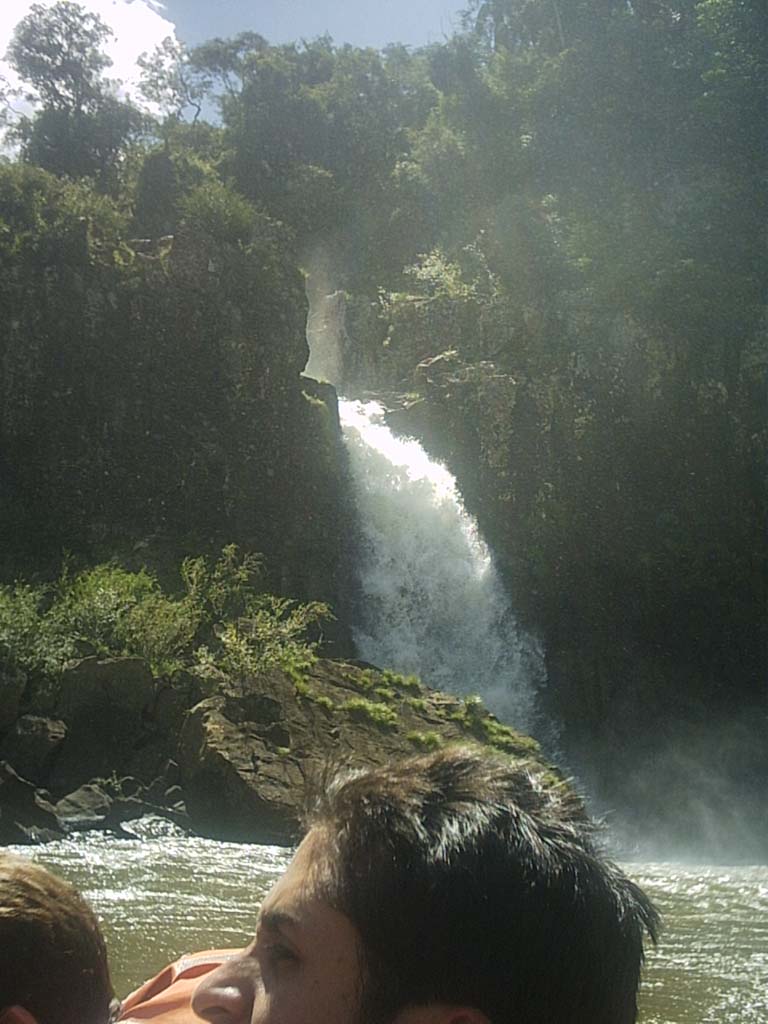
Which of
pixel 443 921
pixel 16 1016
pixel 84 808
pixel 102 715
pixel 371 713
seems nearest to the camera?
pixel 443 921

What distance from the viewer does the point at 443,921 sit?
115cm

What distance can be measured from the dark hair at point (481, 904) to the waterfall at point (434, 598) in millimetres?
19520

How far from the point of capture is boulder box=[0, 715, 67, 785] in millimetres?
13172

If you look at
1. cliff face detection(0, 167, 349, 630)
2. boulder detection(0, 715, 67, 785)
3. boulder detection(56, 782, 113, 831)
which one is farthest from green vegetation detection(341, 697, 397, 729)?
cliff face detection(0, 167, 349, 630)

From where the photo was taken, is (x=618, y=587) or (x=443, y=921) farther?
(x=618, y=587)

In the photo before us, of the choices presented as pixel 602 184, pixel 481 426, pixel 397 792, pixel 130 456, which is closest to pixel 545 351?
pixel 481 426

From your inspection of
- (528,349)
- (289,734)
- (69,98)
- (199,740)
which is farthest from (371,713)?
Result: (69,98)

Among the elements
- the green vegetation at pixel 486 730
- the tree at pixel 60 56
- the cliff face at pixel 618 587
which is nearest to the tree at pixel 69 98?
the tree at pixel 60 56

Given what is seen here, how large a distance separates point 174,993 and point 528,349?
28342 mm

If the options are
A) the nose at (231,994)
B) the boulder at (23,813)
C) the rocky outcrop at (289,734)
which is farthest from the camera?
the rocky outcrop at (289,734)

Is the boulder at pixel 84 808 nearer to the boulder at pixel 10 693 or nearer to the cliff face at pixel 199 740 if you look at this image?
the cliff face at pixel 199 740

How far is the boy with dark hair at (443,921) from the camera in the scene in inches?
45.2

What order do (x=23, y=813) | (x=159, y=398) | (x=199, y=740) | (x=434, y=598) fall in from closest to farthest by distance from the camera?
(x=23, y=813), (x=199, y=740), (x=434, y=598), (x=159, y=398)

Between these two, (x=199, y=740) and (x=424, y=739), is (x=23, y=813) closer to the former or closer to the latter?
(x=199, y=740)
